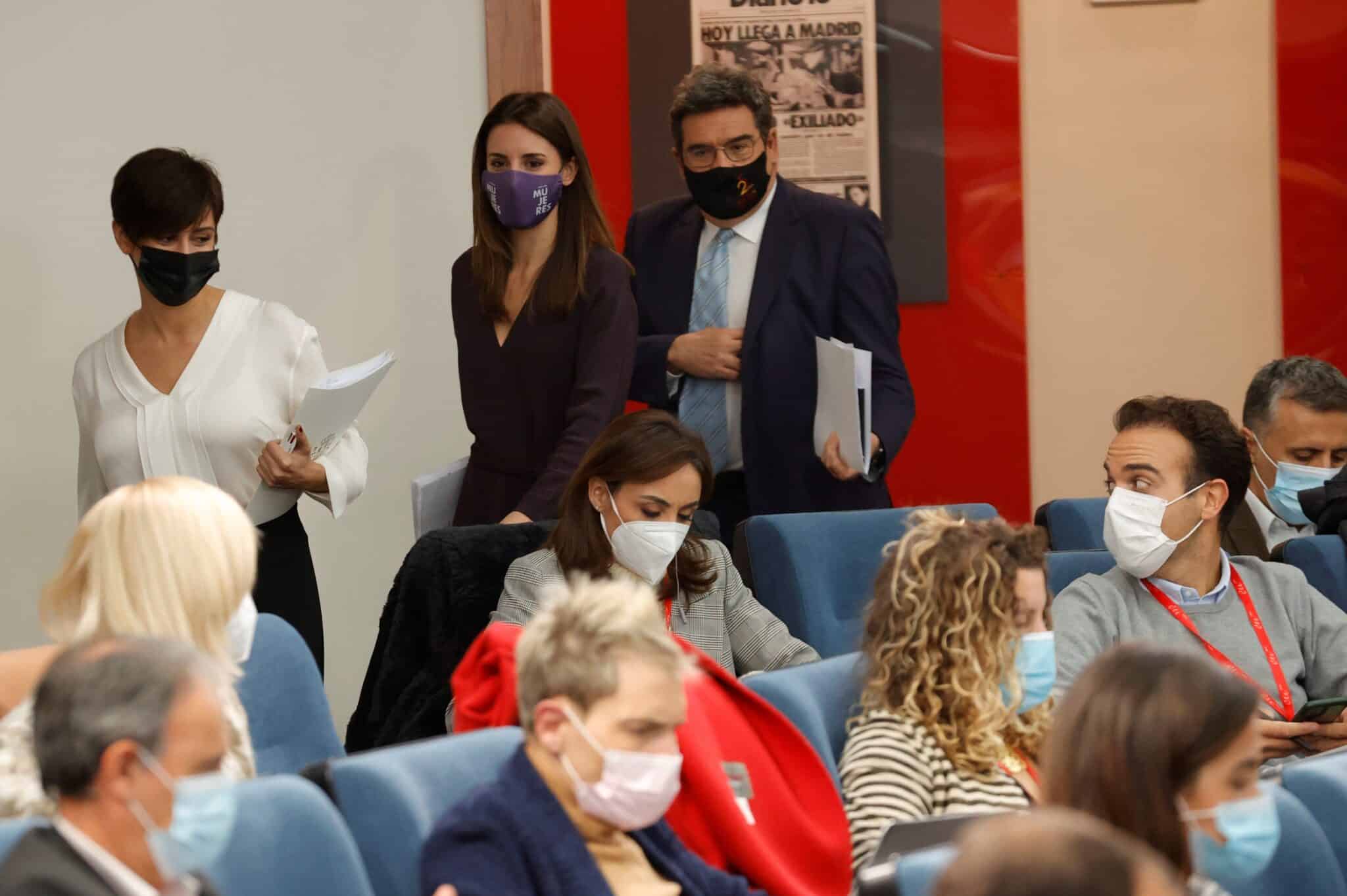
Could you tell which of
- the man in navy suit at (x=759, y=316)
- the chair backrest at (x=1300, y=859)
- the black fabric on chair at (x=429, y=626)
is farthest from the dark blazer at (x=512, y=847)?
the man in navy suit at (x=759, y=316)

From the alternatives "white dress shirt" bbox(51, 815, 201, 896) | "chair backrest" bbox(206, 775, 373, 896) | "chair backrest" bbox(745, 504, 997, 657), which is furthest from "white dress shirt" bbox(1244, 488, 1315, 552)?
"white dress shirt" bbox(51, 815, 201, 896)

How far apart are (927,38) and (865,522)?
235 centimetres

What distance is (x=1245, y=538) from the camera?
425 centimetres

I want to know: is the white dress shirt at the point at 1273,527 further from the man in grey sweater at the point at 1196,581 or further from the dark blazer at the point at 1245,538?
the man in grey sweater at the point at 1196,581

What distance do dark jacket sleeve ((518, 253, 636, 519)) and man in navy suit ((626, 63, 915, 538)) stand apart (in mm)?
246

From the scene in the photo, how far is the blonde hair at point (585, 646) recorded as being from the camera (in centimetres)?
207

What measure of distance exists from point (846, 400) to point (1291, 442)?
4.34 feet

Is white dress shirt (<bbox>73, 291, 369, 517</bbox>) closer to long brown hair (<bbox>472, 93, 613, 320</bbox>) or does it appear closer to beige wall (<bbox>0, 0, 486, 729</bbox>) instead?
long brown hair (<bbox>472, 93, 613, 320</bbox>)

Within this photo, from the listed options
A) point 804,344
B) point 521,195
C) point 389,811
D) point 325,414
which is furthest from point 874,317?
point 389,811

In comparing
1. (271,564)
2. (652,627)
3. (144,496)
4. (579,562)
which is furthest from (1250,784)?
(271,564)

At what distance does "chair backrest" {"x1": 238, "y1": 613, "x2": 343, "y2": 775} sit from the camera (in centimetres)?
270

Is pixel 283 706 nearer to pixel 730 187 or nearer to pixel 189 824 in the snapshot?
pixel 189 824

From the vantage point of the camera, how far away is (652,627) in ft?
7.05

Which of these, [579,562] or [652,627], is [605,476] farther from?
[652,627]
